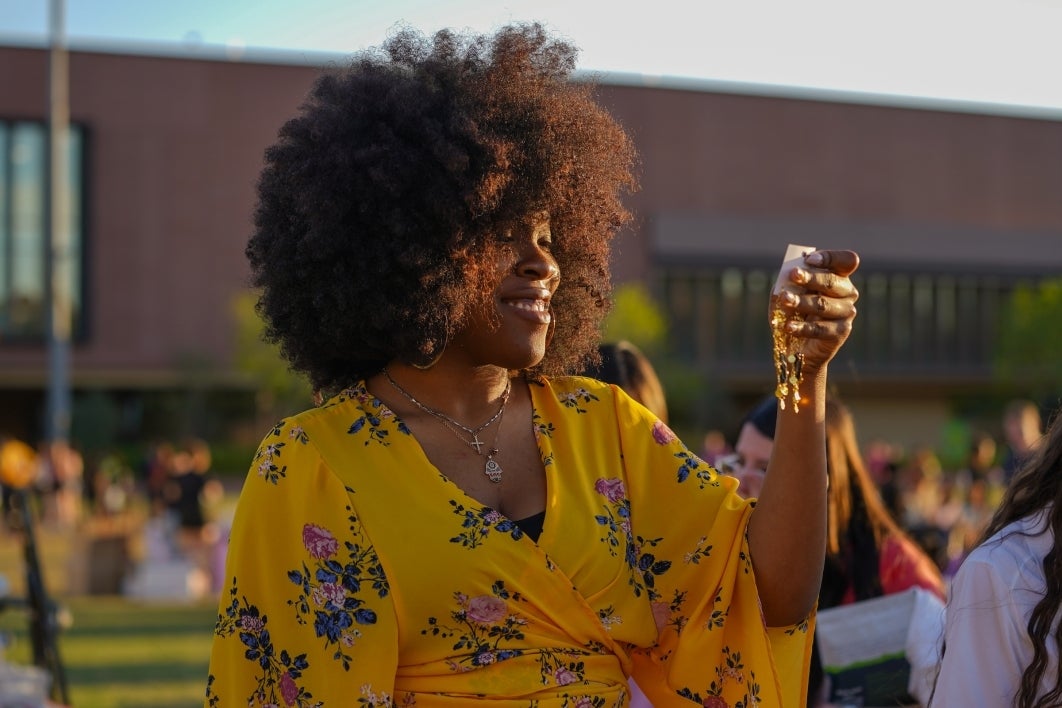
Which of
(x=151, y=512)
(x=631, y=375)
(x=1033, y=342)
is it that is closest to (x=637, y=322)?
(x=1033, y=342)

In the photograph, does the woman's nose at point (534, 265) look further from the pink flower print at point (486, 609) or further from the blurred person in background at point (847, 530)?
the blurred person in background at point (847, 530)

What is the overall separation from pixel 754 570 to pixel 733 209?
4859 cm

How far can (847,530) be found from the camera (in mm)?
3777

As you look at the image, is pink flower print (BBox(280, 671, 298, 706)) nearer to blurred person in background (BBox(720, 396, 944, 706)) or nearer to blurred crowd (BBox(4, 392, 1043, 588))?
blurred person in background (BBox(720, 396, 944, 706))

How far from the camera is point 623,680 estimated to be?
237 centimetres

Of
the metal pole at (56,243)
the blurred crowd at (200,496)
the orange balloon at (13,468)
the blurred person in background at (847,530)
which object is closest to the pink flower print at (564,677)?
the blurred person in background at (847,530)

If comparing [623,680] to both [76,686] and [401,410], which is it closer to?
[401,410]

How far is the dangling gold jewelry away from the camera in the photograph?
6.82 ft

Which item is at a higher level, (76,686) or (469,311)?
(469,311)

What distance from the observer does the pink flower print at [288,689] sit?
2.21 meters

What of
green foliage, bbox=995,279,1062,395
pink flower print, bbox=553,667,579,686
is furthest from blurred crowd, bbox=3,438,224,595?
green foliage, bbox=995,279,1062,395

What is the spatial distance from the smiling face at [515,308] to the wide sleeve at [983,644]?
870mm

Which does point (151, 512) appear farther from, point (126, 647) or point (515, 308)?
point (515, 308)

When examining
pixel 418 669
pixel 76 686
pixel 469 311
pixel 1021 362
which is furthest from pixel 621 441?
pixel 1021 362
